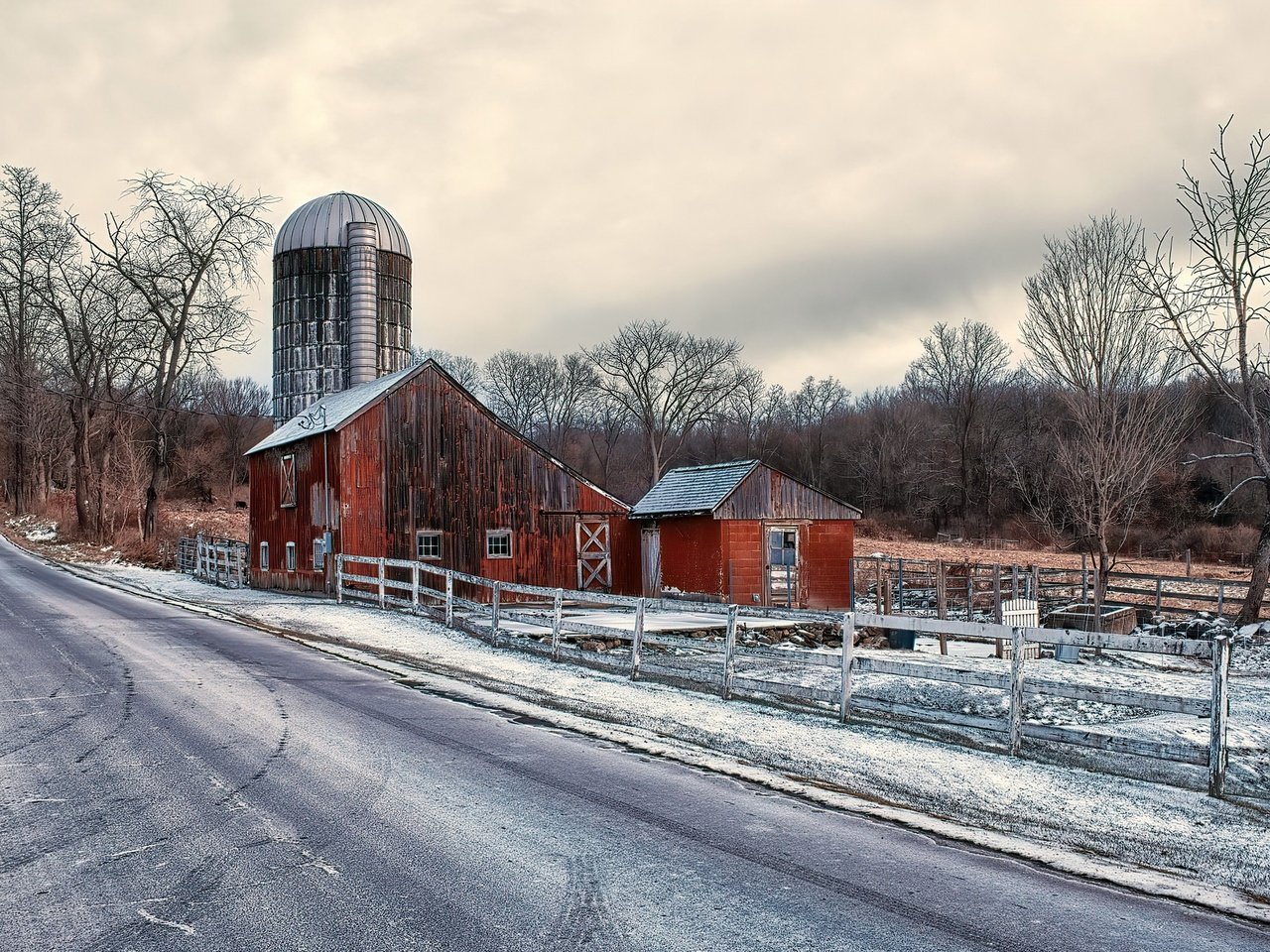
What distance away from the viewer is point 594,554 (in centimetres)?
2948

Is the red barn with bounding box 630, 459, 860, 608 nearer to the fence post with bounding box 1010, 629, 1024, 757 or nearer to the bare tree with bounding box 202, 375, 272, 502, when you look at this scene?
the fence post with bounding box 1010, 629, 1024, 757

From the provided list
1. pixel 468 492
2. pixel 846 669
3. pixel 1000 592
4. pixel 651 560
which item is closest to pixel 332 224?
pixel 468 492

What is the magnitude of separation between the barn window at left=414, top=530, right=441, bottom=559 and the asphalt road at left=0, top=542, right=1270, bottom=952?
54.5ft

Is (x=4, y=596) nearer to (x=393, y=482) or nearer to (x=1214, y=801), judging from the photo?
(x=393, y=482)

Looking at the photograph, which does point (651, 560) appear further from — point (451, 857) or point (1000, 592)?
point (451, 857)

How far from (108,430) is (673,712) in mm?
54540

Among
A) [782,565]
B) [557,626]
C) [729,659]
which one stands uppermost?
[782,565]

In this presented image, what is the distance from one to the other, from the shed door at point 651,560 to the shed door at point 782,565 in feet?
10.9

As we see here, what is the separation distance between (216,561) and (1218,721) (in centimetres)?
2897

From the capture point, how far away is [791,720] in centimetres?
1041

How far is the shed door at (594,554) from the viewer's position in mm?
29281

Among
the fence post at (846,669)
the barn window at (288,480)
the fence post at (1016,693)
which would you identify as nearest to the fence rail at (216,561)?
the barn window at (288,480)

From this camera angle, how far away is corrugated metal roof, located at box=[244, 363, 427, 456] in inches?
1025

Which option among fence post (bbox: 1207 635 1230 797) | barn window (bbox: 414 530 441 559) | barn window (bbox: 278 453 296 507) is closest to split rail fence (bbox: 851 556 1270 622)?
barn window (bbox: 414 530 441 559)
